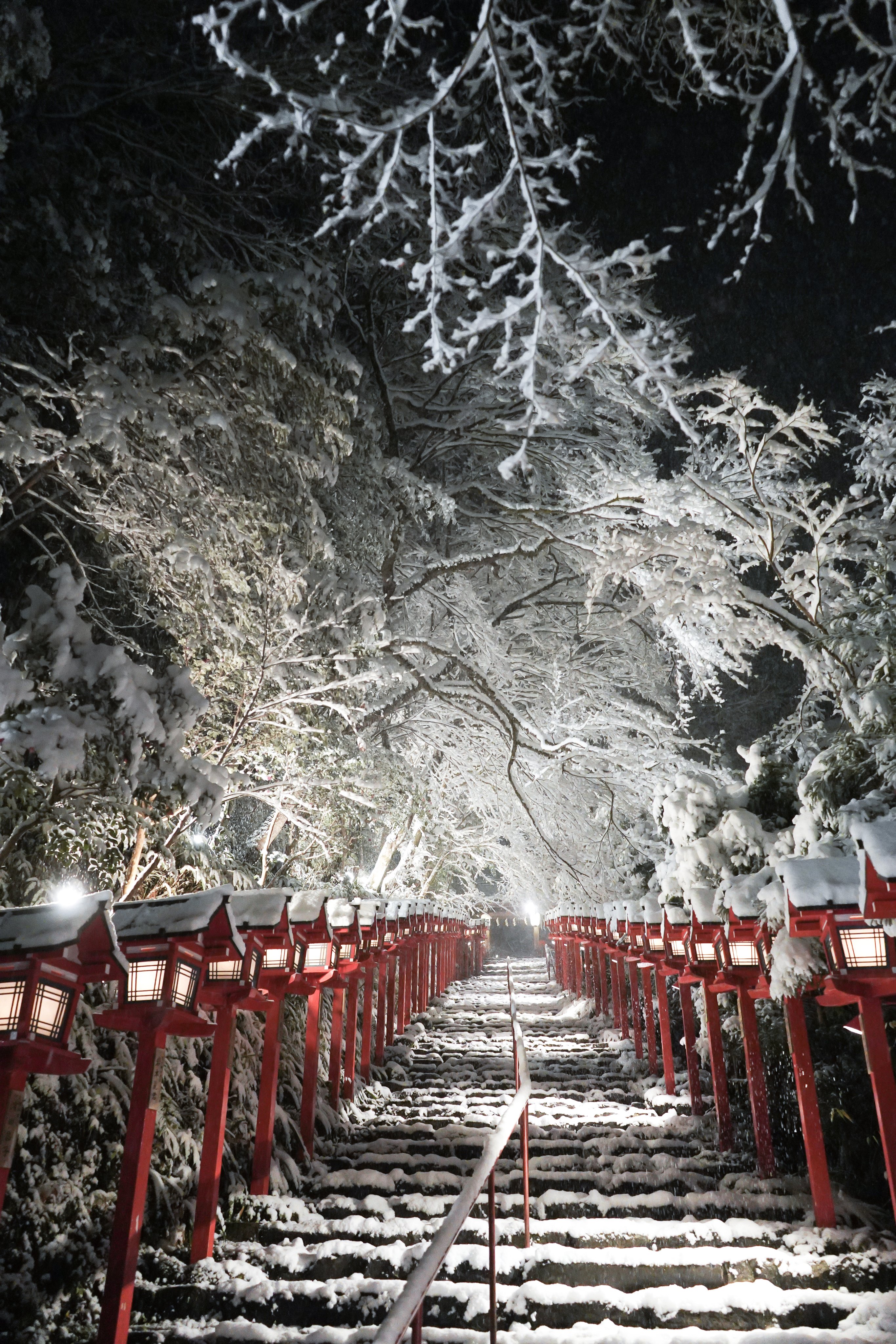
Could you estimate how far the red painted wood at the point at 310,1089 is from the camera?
7.18m

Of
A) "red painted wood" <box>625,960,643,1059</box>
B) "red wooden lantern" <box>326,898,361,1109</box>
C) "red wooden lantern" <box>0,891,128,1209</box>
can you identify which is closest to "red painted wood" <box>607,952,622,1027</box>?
"red painted wood" <box>625,960,643,1059</box>

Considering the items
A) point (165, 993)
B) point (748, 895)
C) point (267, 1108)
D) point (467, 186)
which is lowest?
point (267, 1108)

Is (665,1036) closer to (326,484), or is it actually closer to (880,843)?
(880,843)

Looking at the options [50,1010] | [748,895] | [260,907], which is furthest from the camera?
[748,895]

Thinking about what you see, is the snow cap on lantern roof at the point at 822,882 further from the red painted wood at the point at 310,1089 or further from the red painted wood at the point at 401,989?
the red painted wood at the point at 401,989

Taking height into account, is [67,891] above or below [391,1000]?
above

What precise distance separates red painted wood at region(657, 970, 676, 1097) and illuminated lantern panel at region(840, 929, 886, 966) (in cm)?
505

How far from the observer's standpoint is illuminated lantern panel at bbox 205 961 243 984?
5430 millimetres

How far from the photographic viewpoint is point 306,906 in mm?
7434

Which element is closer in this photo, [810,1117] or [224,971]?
[224,971]

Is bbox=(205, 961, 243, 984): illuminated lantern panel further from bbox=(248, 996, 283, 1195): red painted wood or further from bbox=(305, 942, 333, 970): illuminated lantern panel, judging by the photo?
bbox=(305, 942, 333, 970): illuminated lantern panel

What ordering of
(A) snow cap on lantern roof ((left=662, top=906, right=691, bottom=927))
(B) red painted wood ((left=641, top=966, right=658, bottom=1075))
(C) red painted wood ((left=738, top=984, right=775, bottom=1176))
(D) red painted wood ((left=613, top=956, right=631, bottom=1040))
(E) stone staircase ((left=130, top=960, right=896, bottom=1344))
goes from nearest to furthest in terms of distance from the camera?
(E) stone staircase ((left=130, top=960, right=896, bottom=1344))
(C) red painted wood ((left=738, top=984, right=775, bottom=1176))
(A) snow cap on lantern roof ((left=662, top=906, right=691, bottom=927))
(B) red painted wood ((left=641, top=966, right=658, bottom=1075))
(D) red painted wood ((left=613, top=956, right=631, bottom=1040))

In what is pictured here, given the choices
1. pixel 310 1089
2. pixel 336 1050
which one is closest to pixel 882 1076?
pixel 310 1089

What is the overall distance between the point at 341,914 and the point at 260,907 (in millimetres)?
2245
